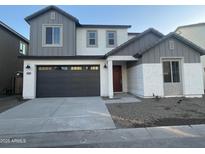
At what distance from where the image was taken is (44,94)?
42.0ft

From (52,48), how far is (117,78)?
647cm

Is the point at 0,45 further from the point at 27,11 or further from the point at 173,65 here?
the point at 173,65

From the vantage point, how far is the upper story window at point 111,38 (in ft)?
49.4

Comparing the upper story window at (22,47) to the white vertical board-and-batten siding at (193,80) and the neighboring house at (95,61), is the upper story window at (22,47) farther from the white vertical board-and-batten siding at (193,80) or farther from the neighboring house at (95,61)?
the white vertical board-and-batten siding at (193,80)

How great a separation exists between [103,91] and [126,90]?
2.94m

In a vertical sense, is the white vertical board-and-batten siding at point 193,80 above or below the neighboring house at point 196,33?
below

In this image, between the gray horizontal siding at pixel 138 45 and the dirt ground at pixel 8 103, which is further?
the gray horizontal siding at pixel 138 45

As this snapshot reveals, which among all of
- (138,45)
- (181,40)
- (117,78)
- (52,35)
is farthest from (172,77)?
(52,35)

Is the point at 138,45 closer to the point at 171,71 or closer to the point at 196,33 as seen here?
the point at 171,71

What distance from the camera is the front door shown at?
1146cm

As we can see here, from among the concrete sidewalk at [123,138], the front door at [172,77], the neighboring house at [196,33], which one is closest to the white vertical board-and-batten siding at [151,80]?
the front door at [172,77]

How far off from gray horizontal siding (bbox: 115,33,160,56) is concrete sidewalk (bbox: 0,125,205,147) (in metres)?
8.07

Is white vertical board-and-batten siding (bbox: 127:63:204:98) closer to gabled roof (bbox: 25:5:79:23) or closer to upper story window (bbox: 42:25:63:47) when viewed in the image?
upper story window (bbox: 42:25:63:47)
